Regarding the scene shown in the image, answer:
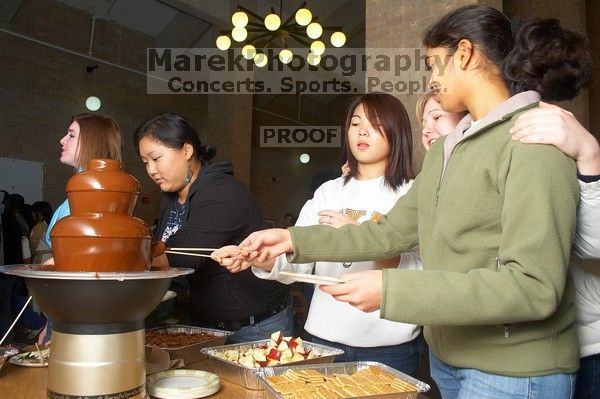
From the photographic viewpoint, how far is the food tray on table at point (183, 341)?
1876 millimetres

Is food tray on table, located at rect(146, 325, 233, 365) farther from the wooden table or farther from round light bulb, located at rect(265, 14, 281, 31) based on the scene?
round light bulb, located at rect(265, 14, 281, 31)

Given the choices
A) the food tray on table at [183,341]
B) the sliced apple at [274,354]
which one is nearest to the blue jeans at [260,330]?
the food tray on table at [183,341]

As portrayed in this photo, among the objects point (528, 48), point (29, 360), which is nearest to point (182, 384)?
point (29, 360)

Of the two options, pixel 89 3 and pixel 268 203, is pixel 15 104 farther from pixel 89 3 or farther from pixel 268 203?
pixel 268 203

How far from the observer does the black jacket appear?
7.23 ft

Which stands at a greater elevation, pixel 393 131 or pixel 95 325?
pixel 393 131

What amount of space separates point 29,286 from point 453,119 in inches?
70.4

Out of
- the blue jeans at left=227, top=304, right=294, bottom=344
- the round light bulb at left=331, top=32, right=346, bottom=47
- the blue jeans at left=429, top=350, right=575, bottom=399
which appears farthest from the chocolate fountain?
the round light bulb at left=331, top=32, right=346, bottom=47

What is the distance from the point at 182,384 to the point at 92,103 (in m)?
8.82

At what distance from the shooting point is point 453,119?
234cm

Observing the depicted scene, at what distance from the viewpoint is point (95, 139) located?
2760 millimetres

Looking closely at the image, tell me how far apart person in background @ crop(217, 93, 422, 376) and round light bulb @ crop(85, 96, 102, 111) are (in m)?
8.11

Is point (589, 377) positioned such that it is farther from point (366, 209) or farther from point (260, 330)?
point (260, 330)

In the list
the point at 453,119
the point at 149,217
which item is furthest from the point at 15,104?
the point at 453,119
